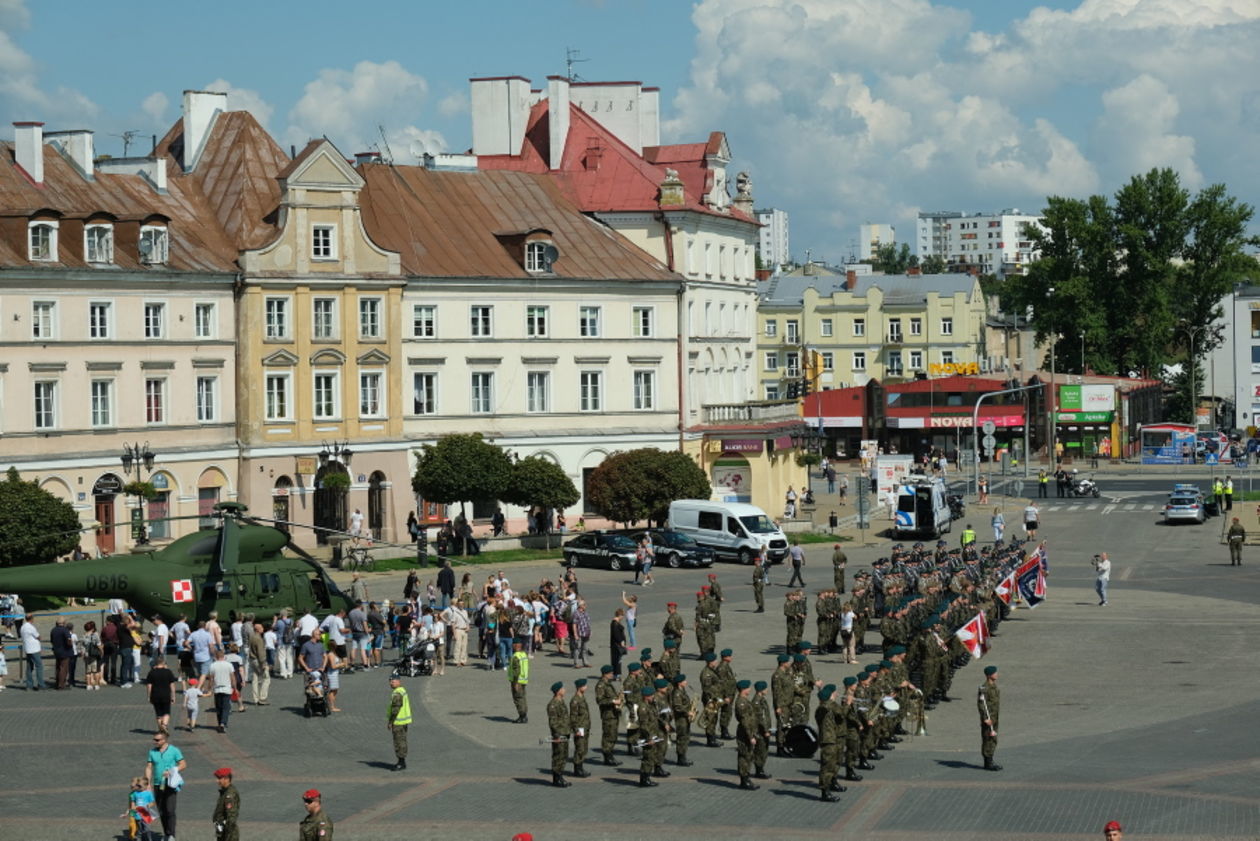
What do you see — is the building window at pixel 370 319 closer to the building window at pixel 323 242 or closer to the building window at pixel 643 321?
the building window at pixel 323 242

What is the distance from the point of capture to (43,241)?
64750 mm

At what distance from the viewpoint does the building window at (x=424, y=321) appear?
2985 inches

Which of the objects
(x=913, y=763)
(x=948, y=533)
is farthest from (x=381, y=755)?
(x=948, y=533)

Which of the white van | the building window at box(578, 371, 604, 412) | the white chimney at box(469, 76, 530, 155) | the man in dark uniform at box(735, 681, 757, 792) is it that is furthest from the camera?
the white chimney at box(469, 76, 530, 155)

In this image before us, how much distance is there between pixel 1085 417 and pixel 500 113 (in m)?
53.8

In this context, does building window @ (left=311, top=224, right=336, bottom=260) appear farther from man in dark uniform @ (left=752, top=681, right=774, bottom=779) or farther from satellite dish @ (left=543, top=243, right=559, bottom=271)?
man in dark uniform @ (left=752, top=681, right=774, bottom=779)

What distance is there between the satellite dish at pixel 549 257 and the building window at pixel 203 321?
1522 cm

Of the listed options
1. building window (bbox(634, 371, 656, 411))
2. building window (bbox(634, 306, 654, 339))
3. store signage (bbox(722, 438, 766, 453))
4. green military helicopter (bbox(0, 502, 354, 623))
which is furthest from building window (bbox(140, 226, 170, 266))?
store signage (bbox(722, 438, 766, 453))

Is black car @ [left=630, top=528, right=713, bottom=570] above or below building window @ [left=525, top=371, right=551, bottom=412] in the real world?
below

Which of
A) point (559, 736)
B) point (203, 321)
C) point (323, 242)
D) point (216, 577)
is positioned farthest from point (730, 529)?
point (559, 736)

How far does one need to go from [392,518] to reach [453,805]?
44120 millimetres

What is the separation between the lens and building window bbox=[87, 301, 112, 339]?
216ft

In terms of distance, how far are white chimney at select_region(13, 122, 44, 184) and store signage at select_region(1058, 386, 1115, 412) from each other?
76.9m

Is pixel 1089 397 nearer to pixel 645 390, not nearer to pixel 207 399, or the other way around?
pixel 645 390
